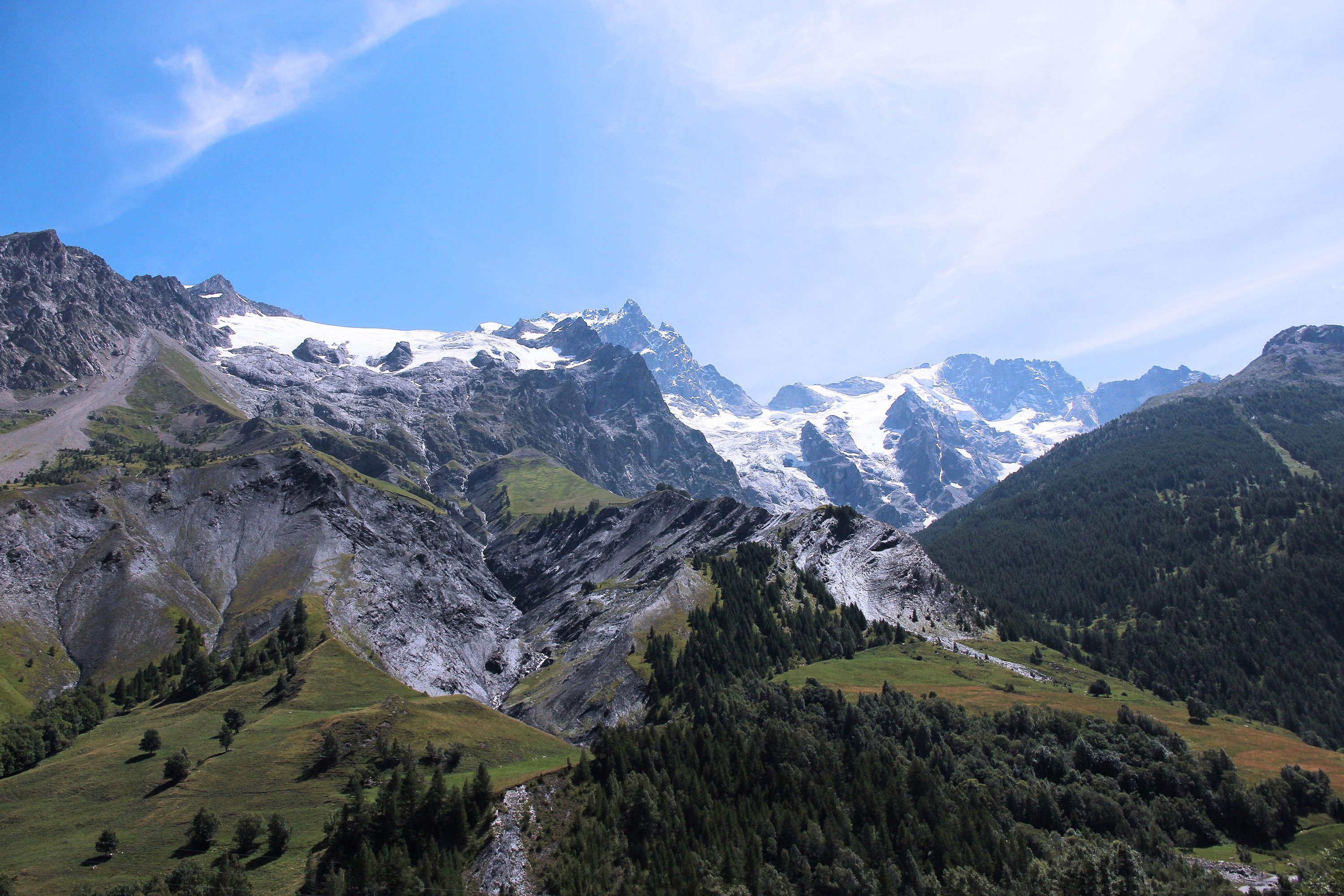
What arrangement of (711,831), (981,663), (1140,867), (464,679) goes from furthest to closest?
(464,679)
(981,663)
(711,831)
(1140,867)

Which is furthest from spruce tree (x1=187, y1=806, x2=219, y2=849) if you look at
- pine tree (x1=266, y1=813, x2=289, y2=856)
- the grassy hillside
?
pine tree (x1=266, y1=813, x2=289, y2=856)

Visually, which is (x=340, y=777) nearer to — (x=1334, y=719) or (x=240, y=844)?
(x=240, y=844)

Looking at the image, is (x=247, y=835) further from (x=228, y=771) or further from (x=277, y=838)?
(x=228, y=771)

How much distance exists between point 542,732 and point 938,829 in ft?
244

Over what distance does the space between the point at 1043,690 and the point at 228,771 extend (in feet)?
479

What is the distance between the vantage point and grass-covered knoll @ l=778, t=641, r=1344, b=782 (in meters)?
108

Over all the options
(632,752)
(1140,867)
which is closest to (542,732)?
(632,752)

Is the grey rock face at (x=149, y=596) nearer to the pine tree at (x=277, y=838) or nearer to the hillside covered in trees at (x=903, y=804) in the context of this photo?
the pine tree at (x=277, y=838)

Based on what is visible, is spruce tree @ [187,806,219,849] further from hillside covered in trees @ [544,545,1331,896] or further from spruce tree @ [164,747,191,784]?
hillside covered in trees @ [544,545,1331,896]

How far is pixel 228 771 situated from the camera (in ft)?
326

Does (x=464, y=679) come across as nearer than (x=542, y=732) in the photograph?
No

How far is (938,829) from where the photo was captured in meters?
85.6

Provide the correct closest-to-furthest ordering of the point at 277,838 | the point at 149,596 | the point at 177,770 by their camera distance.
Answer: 1. the point at 277,838
2. the point at 177,770
3. the point at 149,596

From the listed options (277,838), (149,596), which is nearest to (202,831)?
(277,838)
